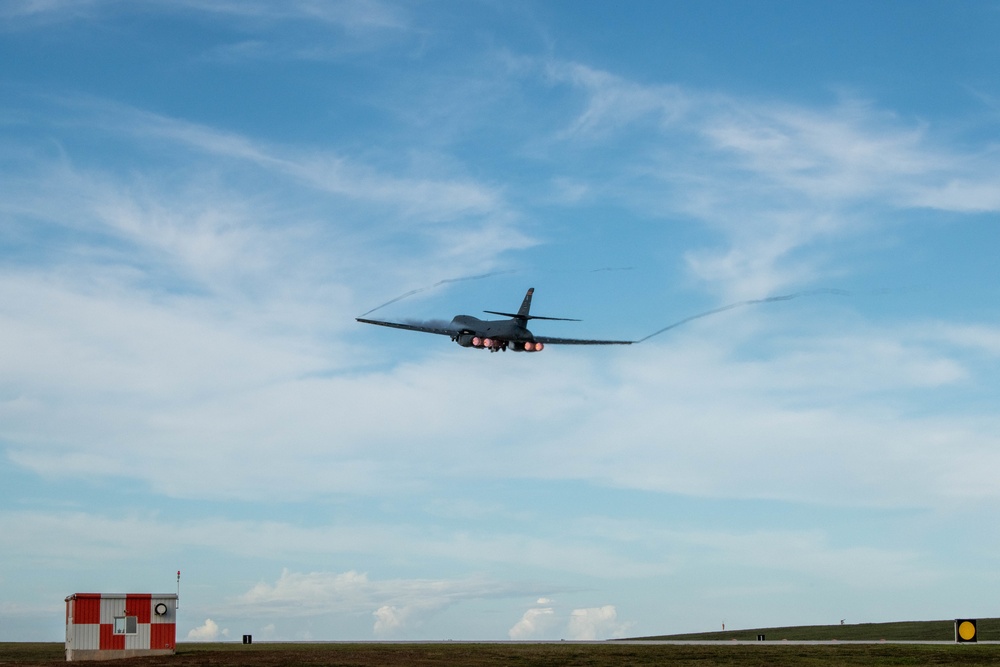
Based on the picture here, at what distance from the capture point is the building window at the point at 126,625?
221 ft

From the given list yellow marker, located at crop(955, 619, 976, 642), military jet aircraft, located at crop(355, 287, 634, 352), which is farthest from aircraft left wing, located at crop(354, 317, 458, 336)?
yellow marker, located at crop(955, 619, 976, 642)

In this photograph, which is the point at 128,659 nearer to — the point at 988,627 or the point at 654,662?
the point at 654,662

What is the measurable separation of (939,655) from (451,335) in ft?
130

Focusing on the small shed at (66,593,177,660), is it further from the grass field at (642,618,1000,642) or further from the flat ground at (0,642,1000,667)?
the grass field at (642,618,1000,642)

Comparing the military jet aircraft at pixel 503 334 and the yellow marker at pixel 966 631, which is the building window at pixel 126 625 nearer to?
the military jet aircraft at pixel 503 334

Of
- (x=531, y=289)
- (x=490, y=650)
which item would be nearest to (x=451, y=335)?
(x=531, y=289)

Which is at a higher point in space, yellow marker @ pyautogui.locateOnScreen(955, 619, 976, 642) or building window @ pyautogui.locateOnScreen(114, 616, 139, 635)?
yellow marker @ pyautogui.locateOnScreen(955, 619, 976, 642)

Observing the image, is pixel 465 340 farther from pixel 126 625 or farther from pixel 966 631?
pixel 966 631

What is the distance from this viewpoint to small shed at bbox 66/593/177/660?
66438mm

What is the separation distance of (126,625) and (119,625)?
426 mm

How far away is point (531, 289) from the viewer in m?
80.3

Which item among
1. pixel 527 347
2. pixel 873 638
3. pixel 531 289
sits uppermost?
pixel 531 289

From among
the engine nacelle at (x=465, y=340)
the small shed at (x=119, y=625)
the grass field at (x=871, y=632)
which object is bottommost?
the grass field at (x=871, y=632)

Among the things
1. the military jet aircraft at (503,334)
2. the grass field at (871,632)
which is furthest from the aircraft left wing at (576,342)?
the grass field at (871,632)
